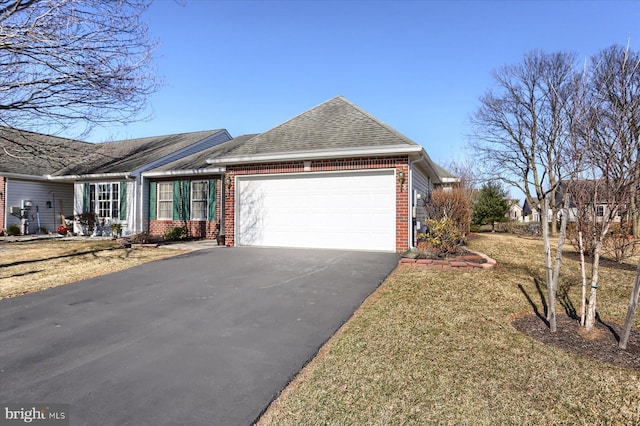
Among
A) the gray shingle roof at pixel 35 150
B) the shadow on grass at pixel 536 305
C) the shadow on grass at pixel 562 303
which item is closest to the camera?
the shadow on grass at pixel 562 303

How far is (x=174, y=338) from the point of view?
398 cm

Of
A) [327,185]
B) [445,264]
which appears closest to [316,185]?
[327,185]

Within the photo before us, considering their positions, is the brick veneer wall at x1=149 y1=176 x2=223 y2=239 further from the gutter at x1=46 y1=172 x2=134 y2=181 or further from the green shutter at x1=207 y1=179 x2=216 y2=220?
the gutter at x1=46 y1=172 x2=134 y2=181

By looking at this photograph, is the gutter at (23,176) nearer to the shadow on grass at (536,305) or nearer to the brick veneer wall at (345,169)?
the brick veneer wall at (345,169)

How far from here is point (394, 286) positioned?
19.7 feet

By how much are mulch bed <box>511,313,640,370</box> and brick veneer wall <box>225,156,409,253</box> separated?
444 centimetres

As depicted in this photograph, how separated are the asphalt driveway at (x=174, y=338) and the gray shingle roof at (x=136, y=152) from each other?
1030cm

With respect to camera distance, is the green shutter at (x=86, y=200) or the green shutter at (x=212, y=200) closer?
the green shutter at (x=212, y=200)

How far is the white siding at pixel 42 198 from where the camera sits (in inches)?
637

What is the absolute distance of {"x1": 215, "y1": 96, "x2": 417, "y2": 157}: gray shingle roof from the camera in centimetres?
963

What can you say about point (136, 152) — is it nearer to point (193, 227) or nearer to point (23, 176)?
point (23, 176)

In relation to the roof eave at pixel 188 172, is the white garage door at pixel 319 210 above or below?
below

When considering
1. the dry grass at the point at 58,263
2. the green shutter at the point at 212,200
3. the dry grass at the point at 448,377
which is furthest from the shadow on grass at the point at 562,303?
the green shutter at the point at 212,200

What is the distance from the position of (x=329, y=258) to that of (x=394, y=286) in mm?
2640
